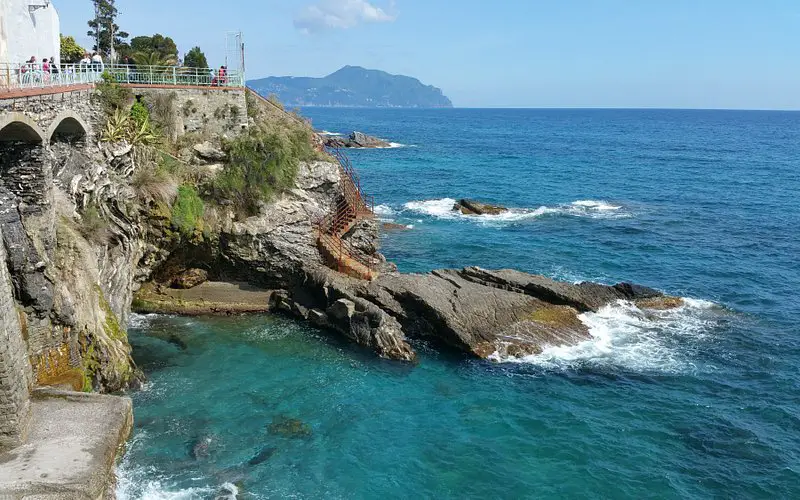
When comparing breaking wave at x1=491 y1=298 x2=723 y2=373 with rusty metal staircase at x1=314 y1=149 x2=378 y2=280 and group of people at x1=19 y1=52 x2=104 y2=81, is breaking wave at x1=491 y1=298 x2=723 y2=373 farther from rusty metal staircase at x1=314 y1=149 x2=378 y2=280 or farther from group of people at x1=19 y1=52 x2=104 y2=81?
group of people at x1=19 y1=52 x2=104 y2=81

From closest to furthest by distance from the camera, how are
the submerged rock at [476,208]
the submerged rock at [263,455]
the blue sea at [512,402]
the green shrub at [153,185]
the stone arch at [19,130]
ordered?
1. the stone arch at [19,130]
2. the blue sea at [512,402]
3. the submerged rock at [263,455]
4. the green shrub at [153,185]
5. the submerged rock at [476,208]

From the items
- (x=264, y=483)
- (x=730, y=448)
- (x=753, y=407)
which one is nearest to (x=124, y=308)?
(x=264, y=483)

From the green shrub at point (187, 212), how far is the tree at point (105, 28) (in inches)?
989

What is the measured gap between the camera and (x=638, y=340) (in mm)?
28641

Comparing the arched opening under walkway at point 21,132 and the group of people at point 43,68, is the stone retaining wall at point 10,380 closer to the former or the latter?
the arched opening under walkway at point 21,132

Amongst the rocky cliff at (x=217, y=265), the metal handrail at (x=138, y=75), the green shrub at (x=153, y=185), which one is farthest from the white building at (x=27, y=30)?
the green shrub at (x=153, y=185)

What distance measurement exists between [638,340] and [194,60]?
3408 centimetres

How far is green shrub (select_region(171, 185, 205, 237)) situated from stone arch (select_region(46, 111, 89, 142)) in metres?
5.38

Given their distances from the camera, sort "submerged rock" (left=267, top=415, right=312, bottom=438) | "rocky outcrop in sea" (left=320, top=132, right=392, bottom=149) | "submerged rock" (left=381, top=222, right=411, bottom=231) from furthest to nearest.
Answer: "rocky outcrop in sea" (left=320, top=132, right=392, bottom=149) → "submerged rock" (left=381, top=222, right=411, bottom=231) → "submerged rock" (left=267, top=415, right=312, bottom=438)

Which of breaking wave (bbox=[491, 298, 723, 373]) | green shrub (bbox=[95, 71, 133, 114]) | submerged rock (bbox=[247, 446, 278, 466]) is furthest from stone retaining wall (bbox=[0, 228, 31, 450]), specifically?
breaking wave (bbox=[491, 298, 723, 373])

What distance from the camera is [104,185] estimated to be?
85.5 ft

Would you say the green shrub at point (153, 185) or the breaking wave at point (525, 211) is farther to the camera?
the breaking wave at point (525, 211)

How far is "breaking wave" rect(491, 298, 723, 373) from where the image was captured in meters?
26.6

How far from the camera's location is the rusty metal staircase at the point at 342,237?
31.9m
